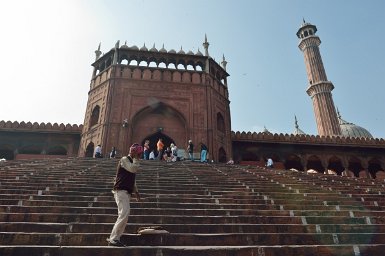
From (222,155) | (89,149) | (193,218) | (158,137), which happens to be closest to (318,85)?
(222,155)

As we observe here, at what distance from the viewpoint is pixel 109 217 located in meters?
4.30

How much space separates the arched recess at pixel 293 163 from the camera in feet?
63.0

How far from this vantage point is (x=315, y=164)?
1978 centimetres

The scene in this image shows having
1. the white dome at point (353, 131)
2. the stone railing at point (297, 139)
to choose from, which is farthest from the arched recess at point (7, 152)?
the white dome at point (353, 131)

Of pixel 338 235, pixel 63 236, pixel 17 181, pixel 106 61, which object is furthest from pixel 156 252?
pixel 106 61

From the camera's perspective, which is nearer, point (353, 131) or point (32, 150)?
point (32, 150)

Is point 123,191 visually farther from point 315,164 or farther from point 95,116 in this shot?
point 315,164

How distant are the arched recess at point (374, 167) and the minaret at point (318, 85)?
429 cm

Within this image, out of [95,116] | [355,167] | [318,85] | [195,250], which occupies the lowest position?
[195,250]

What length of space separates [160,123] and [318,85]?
51.7 ft

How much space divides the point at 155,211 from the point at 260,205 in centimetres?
196

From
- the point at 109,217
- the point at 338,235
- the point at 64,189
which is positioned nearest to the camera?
the point at 338,235

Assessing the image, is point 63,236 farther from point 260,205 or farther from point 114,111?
point 114,111

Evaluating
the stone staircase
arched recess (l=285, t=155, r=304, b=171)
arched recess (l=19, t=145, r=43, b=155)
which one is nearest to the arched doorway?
arched recess (l=19, t=145, r=43, b=155)
